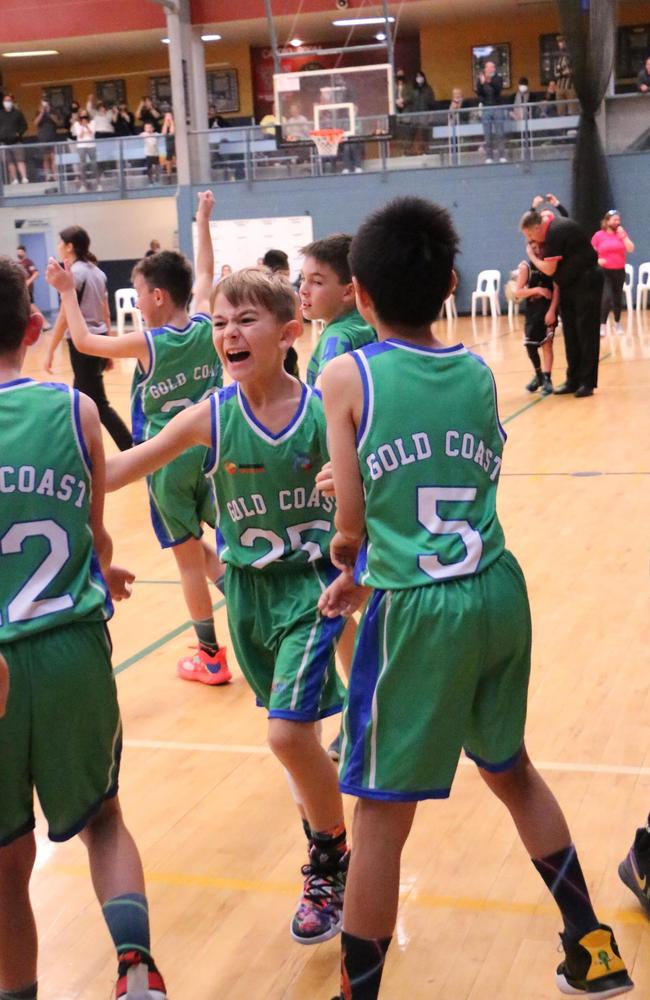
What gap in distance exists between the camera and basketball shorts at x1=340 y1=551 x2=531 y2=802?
208 centimetres

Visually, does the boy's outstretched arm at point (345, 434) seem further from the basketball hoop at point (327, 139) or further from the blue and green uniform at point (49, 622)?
the basketball hoop at point (327, 139)


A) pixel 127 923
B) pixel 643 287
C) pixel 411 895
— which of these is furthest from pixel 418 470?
pixel 643 287

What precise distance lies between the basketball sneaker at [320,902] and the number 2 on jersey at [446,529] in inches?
35.0

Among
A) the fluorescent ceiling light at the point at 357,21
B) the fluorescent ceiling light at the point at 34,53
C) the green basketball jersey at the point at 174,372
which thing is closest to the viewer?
the green basketball jersey at the point at 174,372

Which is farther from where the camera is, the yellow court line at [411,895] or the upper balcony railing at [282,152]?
the upper balcony railing at [282,152]

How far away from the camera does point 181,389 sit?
4.69 m

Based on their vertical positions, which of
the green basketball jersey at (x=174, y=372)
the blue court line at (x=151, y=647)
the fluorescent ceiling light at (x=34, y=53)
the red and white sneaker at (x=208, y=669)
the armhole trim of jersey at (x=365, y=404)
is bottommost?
the blue court line at (x=151, y=647)

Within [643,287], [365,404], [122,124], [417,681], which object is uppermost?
[122,124]

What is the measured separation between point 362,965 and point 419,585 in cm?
65

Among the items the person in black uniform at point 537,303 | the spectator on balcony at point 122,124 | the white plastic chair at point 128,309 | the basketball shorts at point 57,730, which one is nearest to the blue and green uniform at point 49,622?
the basketball shorts at point 57,730

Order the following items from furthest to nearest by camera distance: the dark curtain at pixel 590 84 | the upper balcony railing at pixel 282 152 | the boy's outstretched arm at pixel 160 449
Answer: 1. the upper balcony railing at pixel 282 152
2. the dark curtain at pixel 590 84
3. the boy's outstretched arm at pixel 160 449

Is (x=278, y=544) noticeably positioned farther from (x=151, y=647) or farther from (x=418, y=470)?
(x=151, y=647)

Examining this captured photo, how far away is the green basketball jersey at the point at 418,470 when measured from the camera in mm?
2098

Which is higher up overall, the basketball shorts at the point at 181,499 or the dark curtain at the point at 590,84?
the dark curtain at the point at 590,84
